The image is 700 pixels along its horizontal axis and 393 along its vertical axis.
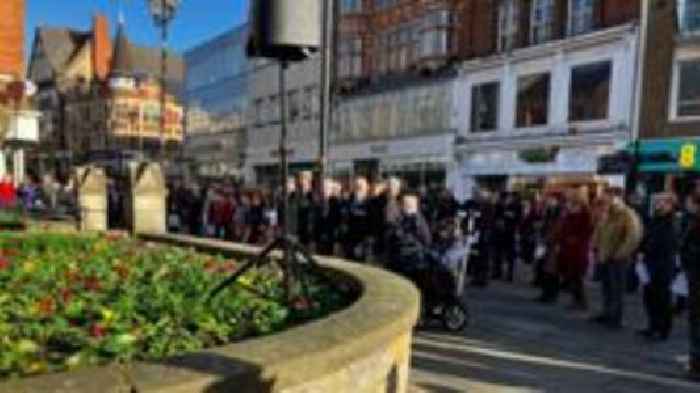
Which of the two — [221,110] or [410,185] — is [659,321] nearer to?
[410,185]

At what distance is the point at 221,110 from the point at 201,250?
52.7 metres

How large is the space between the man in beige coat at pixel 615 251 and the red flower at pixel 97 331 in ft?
26.0

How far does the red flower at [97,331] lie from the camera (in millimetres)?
4238

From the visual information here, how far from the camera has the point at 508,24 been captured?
32.8 metres

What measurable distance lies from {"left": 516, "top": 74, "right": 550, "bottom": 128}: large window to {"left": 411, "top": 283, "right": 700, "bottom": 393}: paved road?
19751mm

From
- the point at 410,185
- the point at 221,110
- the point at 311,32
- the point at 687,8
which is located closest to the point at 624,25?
the point at 687,8

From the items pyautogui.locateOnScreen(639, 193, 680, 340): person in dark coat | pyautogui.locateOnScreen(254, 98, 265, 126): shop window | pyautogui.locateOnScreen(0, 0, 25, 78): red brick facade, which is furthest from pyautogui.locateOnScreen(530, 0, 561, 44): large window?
pyautogui.locateOnScreen(254, 98, 265, 126): shop window

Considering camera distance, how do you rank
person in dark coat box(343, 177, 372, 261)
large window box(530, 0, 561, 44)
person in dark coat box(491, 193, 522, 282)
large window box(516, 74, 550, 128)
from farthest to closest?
large window box(516, 74, 550, 128) < large window box(530, 0, 561, 44) < person in dark coat box(491, 193, 522, 282) < person in dark coat box(343, 177, 372, 261)

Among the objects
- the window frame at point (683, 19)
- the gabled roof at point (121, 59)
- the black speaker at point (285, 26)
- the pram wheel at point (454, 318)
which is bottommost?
the pram wheel at point (454, 318)

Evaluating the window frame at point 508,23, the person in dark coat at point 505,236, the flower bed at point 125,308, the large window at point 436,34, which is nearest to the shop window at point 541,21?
the window frame at point 508,23

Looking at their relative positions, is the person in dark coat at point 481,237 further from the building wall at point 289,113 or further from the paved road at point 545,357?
the building wall at point 289,113

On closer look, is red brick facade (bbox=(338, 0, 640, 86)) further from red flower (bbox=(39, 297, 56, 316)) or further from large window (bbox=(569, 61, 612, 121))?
red flower (bbox=(39, 297, 56, 316))

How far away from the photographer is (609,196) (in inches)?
457

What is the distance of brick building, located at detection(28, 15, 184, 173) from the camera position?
94.9m
